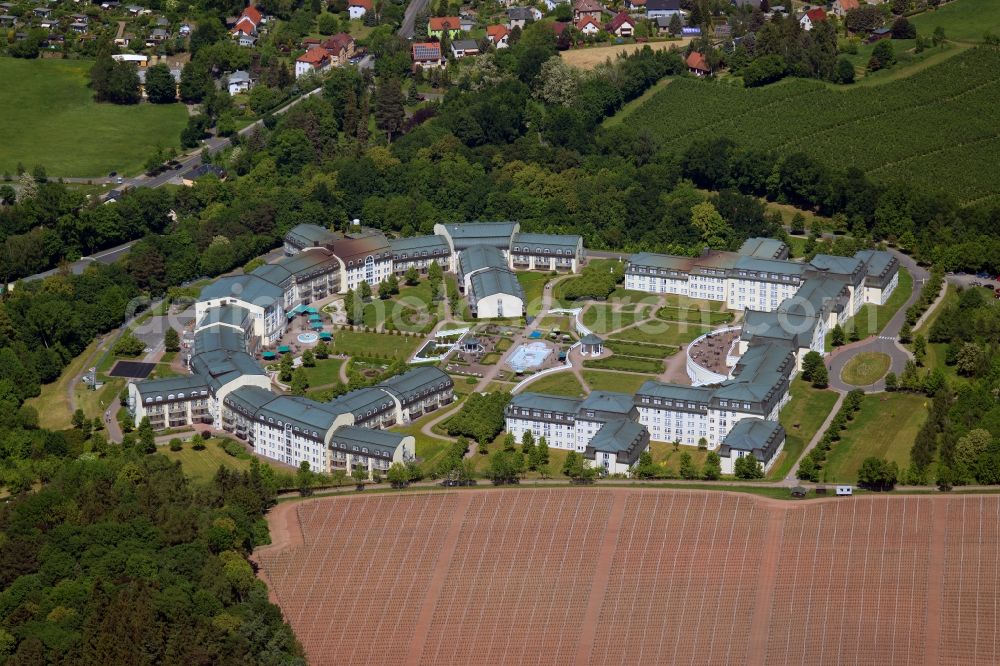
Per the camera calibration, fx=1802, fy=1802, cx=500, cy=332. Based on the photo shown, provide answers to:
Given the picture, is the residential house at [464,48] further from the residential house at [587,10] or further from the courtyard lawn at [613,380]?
the courtyard lawn at [613,380]

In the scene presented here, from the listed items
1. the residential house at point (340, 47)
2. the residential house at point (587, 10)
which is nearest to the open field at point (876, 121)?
the residential house at point (587, 10)

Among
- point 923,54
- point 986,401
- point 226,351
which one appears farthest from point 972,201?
point 226,351

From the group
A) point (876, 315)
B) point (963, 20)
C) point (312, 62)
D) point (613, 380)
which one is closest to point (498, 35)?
point (312, 62)

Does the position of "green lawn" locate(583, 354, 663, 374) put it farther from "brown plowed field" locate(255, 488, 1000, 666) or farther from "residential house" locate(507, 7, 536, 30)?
"residential house" locate(507, 7, 536, 30)

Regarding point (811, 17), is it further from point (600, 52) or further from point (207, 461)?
point (207, 461)

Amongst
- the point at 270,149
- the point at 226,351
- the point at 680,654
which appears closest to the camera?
the point at 680,654

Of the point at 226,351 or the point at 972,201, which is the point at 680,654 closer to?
the point at 226,351

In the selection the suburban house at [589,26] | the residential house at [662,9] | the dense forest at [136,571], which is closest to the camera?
the dense forest at [136,571]
